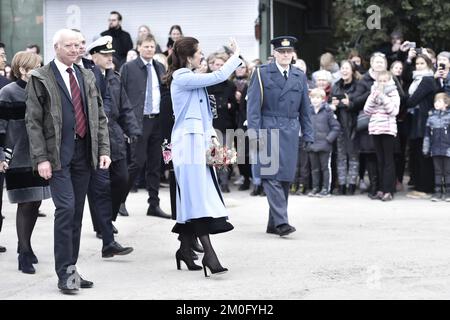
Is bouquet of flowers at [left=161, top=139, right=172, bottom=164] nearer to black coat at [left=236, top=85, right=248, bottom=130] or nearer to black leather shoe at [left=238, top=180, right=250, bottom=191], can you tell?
black coat at [left=236, top=85, right=248, bottom=130]

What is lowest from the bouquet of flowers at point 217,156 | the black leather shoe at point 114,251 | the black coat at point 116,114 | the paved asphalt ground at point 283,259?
the paved asphalt ground at point 283,259

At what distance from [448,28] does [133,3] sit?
5596mm

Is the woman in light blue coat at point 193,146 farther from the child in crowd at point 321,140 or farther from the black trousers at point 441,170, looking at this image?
the black trousers at point 441,170

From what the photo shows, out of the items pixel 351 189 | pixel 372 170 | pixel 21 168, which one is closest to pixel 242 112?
pixel 351 189

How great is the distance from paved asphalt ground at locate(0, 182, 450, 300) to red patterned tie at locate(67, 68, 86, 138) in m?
1.28

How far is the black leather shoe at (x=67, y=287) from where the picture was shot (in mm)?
7223

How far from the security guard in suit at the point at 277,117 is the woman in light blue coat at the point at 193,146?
6.28 feet

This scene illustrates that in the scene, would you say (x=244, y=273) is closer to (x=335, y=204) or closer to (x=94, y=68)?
(x=94, y=68)

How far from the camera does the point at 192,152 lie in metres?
7.98

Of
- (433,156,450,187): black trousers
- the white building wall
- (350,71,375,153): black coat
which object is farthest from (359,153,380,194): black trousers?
the white building wall

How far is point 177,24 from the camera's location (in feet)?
53.4

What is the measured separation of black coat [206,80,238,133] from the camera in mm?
13477

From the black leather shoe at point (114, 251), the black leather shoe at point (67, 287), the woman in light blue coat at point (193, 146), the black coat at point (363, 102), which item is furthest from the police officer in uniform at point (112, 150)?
the black coat at point (363, 102)

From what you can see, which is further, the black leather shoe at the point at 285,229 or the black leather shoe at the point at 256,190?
the black leather shoe at the point at 256,190
